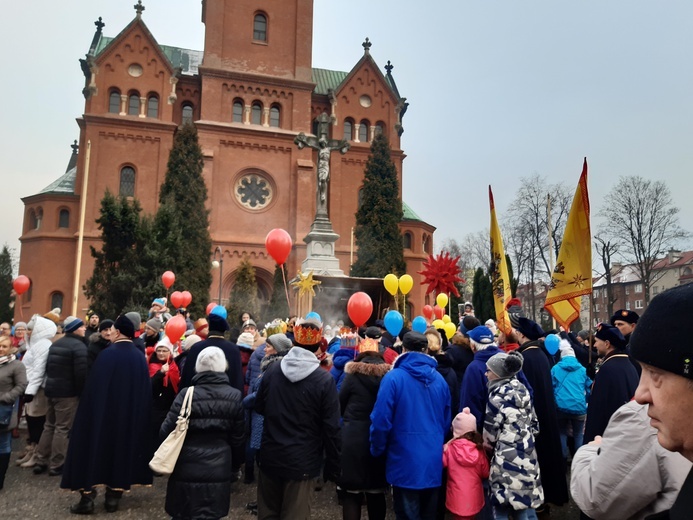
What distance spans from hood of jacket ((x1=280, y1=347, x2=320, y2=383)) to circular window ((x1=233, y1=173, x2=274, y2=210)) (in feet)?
89.5

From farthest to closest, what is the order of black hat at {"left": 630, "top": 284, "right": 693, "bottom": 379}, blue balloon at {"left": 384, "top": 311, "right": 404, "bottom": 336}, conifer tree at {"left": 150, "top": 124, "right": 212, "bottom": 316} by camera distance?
conifer tree at {"left": 150, "top": 124, "right": 212, "bottom": 316} < blue balloon at {"left": 384, "top": 311, "right": 404, "bottom": 336} < black hat at {"left": 630, "top": 284, "right": 693, "bottom": 379}

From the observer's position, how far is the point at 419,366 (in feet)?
15.3

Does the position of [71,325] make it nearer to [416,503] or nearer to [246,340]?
[246,340]

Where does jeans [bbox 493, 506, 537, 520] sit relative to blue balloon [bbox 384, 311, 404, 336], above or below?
below

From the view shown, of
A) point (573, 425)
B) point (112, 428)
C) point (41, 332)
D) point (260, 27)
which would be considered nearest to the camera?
point (112, 428)

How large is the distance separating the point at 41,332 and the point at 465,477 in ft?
21.6

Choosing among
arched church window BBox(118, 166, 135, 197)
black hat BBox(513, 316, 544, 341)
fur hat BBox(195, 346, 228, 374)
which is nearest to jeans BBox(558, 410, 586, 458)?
black hat BBox(513, 316, 544, 341)

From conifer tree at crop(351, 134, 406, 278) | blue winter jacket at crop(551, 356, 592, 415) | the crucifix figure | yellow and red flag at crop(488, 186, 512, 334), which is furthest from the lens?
conifer tree at crop(351, 134, 406, 278)

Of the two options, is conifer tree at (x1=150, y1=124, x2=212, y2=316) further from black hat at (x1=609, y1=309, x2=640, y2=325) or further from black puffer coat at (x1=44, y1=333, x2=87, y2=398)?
black hat at (x1=609, y1=309, x2=640, y2=325)

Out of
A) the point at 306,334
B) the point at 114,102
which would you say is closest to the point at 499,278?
the point at 306,334

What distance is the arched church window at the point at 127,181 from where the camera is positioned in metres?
29.5

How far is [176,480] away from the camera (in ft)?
14.0

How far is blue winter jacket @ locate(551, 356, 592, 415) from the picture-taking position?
6988 millimetres

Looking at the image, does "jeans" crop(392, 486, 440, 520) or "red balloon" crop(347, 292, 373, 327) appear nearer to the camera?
"jeans" crop(392, 486, 440, 520)
